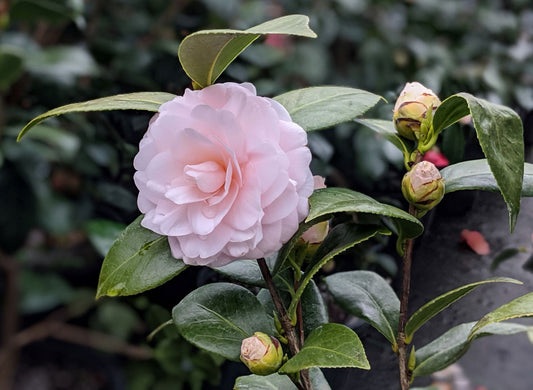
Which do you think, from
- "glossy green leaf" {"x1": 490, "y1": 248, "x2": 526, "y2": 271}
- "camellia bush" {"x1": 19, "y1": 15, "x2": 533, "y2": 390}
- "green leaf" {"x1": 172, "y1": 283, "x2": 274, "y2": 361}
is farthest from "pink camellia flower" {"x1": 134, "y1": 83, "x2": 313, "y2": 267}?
"glossy green leaf" {"x1": 490, "y1": 248, "x2": 526, "y2": 271}

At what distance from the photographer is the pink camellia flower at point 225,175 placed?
15.4 inches

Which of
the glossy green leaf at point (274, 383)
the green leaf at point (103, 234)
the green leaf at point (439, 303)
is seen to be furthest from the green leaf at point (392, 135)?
the green leaf at point (103, 234)

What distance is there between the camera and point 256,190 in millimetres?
394

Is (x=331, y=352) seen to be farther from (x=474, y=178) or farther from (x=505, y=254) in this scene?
(x=505, y=254)

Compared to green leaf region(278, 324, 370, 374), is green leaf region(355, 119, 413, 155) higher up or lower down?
higher up

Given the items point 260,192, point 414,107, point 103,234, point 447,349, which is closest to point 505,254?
point 447,349

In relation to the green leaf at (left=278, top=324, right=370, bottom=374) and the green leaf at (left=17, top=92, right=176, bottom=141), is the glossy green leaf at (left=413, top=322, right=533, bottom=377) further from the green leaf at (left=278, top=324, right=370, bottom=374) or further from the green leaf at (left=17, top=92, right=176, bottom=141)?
the green leaf at (left=17, top=92, right=176, bottom=141)

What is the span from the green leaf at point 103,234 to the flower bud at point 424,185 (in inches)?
28.1

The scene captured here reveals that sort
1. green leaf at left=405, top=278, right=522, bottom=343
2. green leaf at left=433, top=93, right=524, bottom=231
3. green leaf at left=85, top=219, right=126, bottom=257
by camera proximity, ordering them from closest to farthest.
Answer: green leaf at left=433, top=93, right=524, bottom=231 < green leaf at left=405, top=278, right=522, bottom=343 < green leaf at left=85, top=219, right=126, bottom=257

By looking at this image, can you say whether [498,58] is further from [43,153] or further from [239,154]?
[239,154]

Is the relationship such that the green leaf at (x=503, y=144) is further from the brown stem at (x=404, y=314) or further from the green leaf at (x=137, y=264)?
the green leaf at (x=137, y=264)

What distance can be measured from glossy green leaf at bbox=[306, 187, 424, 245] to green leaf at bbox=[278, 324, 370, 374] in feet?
0.31

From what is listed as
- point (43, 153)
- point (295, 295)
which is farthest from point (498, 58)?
point (295, 295)

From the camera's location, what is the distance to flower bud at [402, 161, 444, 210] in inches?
17.5
